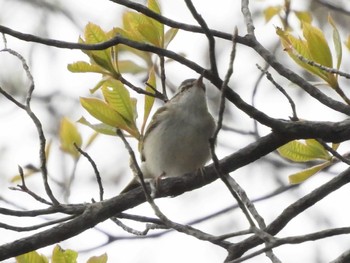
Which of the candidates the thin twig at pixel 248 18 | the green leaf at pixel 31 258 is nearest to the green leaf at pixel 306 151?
the thin twig at pixel 248 18

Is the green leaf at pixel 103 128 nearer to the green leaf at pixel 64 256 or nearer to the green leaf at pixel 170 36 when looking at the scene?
the green leaf at pixel 170 36

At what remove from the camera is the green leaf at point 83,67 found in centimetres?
325

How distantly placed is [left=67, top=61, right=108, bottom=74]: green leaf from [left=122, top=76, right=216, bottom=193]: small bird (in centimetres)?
127

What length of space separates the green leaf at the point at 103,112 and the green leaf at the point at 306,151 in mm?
751

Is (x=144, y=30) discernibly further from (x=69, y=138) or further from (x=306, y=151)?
(x=69, y=138)

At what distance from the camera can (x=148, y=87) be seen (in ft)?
11.7

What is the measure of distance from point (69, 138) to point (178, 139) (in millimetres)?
706

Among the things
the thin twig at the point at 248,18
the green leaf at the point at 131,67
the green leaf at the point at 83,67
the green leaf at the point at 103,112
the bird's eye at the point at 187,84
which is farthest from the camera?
the bird's eye at the point at 187,84

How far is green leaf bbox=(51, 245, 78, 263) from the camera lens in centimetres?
306

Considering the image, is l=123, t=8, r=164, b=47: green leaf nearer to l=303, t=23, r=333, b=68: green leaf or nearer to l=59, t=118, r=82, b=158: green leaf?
l=303, t=23, r=333, b=68: green leaf

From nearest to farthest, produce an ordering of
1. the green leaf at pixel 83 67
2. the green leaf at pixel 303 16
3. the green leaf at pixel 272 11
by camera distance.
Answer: the green leaf at pixel 83 67 → the green leaf at pixel 303 16 → the green leaf at pixel 272 11

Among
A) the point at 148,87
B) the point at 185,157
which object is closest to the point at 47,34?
the point at 185,157

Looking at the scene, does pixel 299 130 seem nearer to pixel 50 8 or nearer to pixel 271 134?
pixel 271 134

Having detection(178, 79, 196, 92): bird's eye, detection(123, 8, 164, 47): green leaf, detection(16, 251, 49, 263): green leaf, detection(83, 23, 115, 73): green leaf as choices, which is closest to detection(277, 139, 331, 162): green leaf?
detection(123, 8, 164, 47): green leaf
